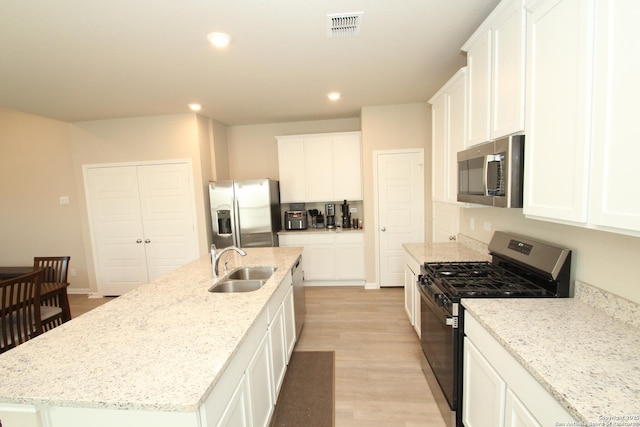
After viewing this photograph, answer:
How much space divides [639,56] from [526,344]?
107cm

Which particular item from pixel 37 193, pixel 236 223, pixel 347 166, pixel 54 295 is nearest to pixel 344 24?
pixel 347 166

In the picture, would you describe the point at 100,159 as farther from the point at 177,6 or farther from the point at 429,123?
the point at 429,123

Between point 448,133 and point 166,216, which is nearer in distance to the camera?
point 448,133

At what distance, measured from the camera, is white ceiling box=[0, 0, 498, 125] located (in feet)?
5.79

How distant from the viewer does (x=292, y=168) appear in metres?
4.49

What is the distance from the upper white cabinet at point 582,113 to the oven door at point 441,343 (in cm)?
79

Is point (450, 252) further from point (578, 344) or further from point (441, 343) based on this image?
point (578, 344)

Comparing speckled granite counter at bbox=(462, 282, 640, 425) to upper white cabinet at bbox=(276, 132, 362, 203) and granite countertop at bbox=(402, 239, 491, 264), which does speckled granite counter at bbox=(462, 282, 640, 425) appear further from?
upper white cabinet at bbox=(276, 132, 362, 203)

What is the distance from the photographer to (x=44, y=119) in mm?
4371

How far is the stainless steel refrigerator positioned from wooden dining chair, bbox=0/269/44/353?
2112 millimetres

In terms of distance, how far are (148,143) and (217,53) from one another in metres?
2.49

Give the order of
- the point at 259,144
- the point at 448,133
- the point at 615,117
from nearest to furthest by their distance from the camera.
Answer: the point at 615,117
the point at 448,133
the point at 259,144

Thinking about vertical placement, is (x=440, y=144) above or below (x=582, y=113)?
above

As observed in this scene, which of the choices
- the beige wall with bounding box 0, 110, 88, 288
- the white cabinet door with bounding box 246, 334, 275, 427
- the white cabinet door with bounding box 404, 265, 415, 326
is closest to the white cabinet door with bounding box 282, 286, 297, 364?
the white cabinet door with bounding box 246, 334, 275, 427
